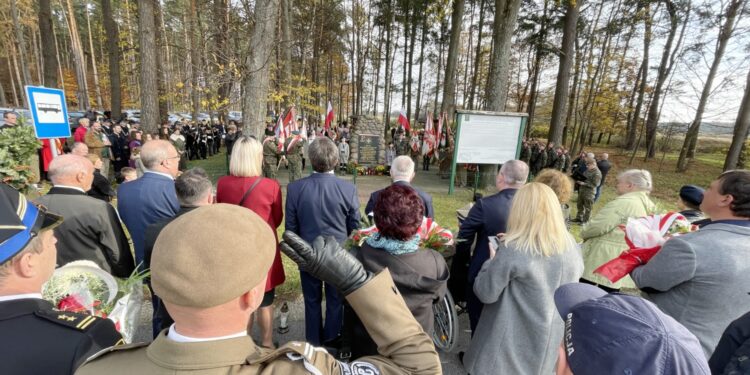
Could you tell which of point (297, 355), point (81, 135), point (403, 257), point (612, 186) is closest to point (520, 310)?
point (403, 257)

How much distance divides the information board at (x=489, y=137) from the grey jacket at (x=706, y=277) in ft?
26.1

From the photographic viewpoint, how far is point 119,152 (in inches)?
436

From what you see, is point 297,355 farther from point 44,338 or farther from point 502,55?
point 502,55

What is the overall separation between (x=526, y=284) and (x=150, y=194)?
307 cm

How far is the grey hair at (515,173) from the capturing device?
9.75 feet

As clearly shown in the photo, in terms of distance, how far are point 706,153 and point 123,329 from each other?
36224 mm

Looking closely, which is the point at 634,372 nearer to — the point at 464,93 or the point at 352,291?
the point at 352,291

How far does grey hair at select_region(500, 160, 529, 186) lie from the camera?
2971mm

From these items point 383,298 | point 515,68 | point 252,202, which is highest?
point 515,68

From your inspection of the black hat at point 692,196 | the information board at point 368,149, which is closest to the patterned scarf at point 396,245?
the black hat at point 692,196

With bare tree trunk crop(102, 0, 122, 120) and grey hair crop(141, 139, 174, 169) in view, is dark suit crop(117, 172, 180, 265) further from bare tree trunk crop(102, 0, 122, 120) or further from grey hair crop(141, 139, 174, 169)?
bare tree trunk crop(102, 0, 122, 120)

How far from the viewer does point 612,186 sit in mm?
14766

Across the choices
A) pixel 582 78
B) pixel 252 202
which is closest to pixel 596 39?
pixel 582 78

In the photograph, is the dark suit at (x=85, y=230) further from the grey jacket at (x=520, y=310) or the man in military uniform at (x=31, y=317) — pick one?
the grey jacket at (x=520, y=310)
